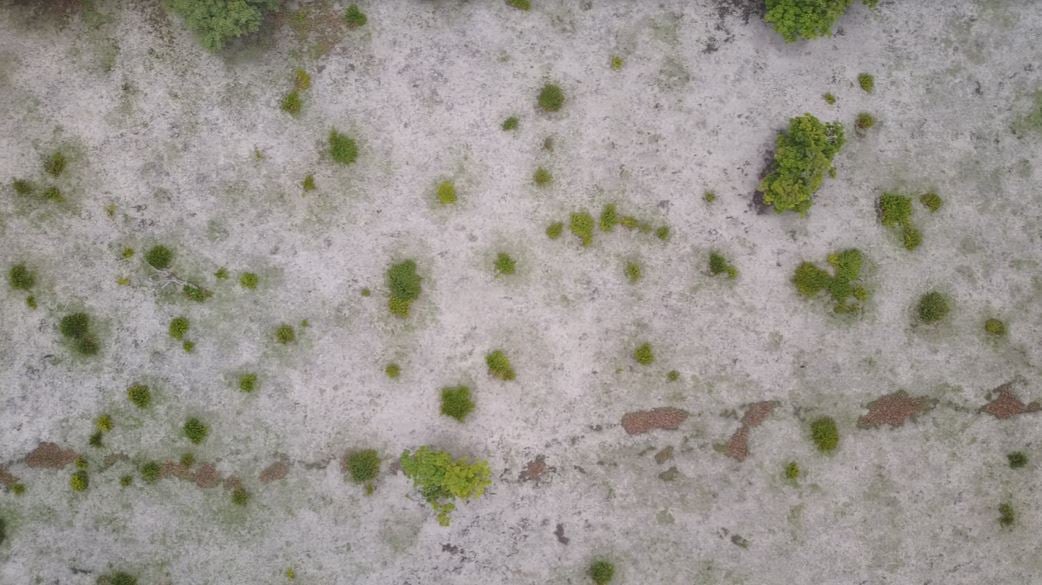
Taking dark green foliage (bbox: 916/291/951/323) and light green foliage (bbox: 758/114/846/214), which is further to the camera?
dark green foliage (bbox: 916/291/951/323)

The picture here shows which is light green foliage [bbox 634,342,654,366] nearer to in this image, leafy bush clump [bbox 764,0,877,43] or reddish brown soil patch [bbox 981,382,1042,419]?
leafy bush clump [bbox 764,0,877,43]

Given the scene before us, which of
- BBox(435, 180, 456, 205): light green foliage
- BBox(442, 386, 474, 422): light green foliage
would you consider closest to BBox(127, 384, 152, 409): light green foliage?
BBox(442, 386, 474, 422): light green foliage

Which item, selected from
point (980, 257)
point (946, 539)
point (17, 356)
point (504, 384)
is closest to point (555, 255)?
point (504, 384)

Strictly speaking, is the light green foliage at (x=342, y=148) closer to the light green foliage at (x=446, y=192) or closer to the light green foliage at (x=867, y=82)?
the light green foliage at (x=446, y=192)

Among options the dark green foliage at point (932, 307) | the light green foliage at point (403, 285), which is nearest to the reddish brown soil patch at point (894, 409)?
the dark green foliage at point (932, 307)

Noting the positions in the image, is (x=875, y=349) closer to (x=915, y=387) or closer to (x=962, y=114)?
(x=915, y=387)

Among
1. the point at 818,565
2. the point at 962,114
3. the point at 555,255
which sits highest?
the point at 962,114
